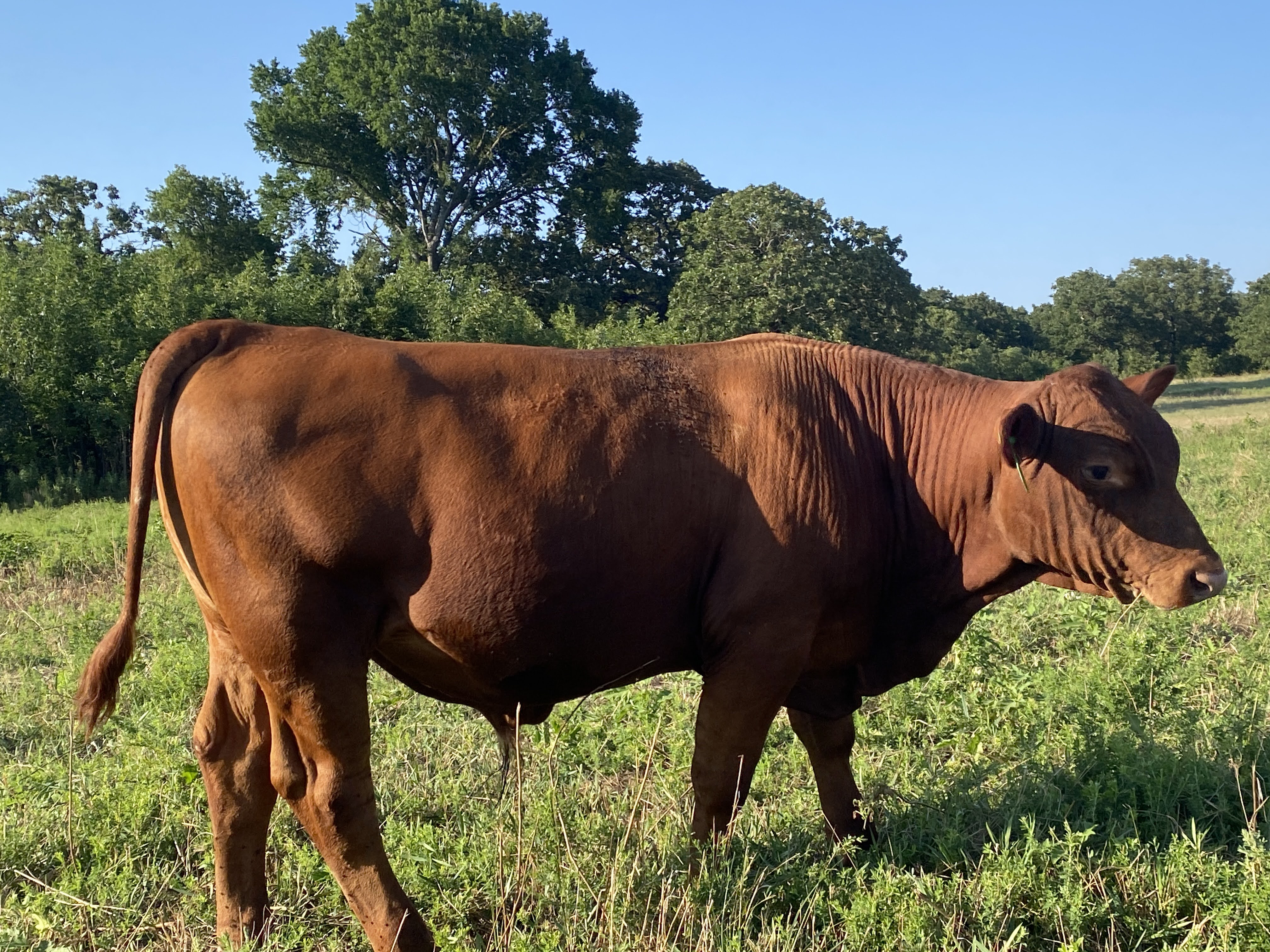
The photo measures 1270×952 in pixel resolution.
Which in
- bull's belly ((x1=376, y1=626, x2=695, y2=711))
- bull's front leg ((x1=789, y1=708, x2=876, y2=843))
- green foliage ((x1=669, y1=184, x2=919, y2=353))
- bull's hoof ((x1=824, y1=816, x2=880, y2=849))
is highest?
green foliage ((x1=669, y1=184, x2=919, y2=353))

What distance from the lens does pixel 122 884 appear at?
3.47 m

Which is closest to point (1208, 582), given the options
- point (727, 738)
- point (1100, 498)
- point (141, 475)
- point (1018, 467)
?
point (1100, 498)

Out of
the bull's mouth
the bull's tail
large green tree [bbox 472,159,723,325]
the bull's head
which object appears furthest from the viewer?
large green tree [bbox 472,159,723,325]

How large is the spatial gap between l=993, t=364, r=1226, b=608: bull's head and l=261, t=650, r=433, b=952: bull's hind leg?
2592 millimetres

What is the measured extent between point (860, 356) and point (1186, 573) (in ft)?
5.00

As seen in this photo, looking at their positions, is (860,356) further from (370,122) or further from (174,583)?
(370,122)

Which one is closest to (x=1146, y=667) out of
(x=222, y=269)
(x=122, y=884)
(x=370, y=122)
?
(x=122, y=884)

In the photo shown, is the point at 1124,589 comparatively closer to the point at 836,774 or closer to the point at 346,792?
the point at 836,774

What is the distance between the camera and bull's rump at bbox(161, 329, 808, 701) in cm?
311

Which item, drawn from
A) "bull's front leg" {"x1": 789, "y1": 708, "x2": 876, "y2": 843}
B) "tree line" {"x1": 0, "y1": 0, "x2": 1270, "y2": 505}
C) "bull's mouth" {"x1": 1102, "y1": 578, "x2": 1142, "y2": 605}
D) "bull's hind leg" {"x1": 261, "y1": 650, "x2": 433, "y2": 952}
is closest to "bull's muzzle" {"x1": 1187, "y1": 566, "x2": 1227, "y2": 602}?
"bull's mouth" {"x1": 1102, "y1": 578, "x2": 1142, "y2": 605}

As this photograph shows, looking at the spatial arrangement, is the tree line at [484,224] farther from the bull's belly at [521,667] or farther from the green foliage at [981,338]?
the bull's belly at [521,667]

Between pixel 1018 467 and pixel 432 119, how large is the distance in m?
36.9

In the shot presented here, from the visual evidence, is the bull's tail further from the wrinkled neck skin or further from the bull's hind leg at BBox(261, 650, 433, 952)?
the wrinkled neck skin

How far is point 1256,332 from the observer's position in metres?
71.9
